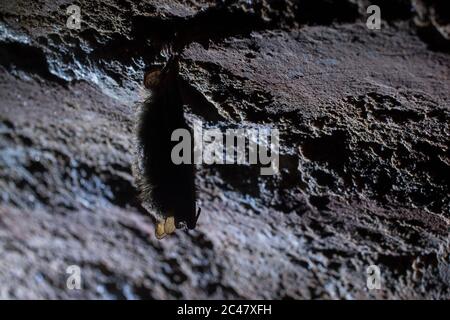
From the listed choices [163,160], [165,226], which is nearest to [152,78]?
[163,160]

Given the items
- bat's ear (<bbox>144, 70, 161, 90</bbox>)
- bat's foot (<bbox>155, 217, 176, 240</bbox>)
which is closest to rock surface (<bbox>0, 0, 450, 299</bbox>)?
bat's ear (<bbox>144, 70, 161, 90</bbox>)

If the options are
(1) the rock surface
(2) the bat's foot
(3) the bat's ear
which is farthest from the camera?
(2) the bat's foot

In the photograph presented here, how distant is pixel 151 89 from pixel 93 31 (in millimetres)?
181

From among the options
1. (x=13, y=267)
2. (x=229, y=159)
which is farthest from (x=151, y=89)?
(x=13, y=267)

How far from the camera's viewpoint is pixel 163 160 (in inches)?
38.3

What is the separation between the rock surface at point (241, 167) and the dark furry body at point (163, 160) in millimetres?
68

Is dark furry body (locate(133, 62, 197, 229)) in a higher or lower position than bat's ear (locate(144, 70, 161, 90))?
lower

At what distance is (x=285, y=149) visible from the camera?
107 centimetres

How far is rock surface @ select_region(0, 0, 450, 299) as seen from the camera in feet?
2.40

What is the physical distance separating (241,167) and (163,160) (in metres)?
0.33

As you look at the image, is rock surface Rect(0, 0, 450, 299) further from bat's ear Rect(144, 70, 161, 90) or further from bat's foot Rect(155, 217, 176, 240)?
bat's foot Rect(155, 217, 176, 240)

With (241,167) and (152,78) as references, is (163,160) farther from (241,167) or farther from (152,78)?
(241,167)

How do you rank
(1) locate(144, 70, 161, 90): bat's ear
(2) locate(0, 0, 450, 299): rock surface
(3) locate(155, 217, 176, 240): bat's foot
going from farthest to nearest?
(3) locate(155, 217, 176, 240): bat's foot → (1) locate(144, 70, 161, 90): bat's ear → (2) locate(0, 0, 450, 299): rock surface

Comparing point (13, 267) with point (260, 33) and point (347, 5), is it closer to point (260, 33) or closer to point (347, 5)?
point (260, 33)
